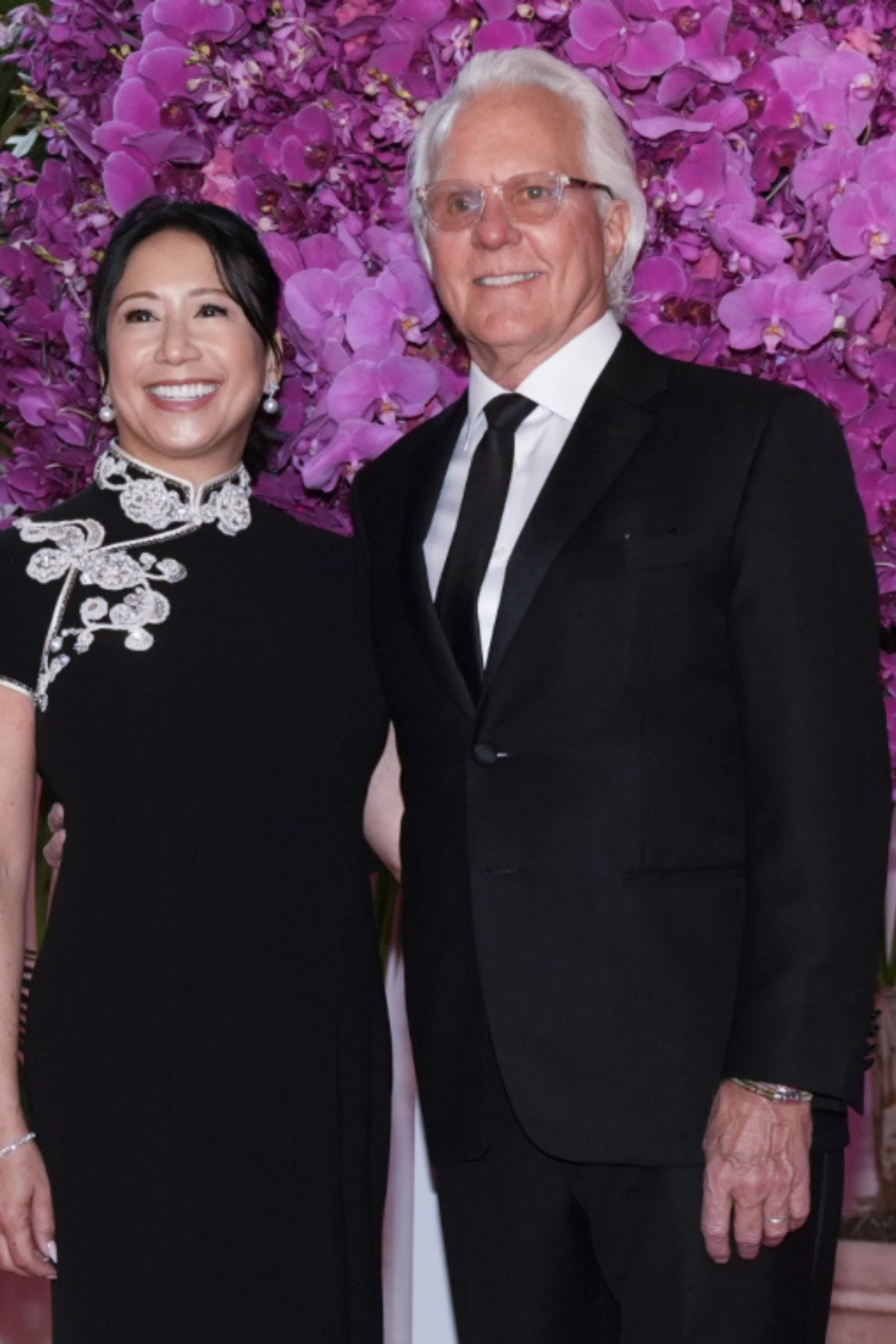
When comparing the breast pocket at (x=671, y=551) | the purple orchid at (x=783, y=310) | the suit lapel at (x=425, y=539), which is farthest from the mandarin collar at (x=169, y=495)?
the purple orchid at (x=783, y=310)

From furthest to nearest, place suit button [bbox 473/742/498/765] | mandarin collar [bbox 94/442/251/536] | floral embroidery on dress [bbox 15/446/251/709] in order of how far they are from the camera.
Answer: mandarin collar [bbox 94/442/251/536]
floral embroidery on dress [bbox 15/446/251/709]
suit button [bbox 473/742/498/765]

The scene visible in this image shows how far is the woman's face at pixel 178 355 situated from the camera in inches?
102

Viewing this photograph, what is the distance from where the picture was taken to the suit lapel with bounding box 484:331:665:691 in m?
2.34

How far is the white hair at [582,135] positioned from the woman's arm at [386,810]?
0.68 meters

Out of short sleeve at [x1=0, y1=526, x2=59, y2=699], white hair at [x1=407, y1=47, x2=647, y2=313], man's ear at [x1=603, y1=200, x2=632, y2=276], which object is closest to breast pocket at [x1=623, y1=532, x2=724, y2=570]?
white hair at [x1=407, y1=47, x2=647, y2=313]

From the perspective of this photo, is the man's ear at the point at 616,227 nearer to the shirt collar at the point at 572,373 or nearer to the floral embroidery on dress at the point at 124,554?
the shirt collar at the point at 572,373

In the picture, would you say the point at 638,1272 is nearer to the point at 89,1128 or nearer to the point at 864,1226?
the point at 89,1128

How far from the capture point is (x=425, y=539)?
252 centimetres

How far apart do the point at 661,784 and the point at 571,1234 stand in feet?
1.73

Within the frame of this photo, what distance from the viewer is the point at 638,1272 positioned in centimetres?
229

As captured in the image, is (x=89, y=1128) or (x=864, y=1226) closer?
(x=89, y=1128)

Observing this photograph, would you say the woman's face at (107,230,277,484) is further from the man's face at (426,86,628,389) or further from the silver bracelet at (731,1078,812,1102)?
the silver bracelet at (731,1078,812,1102)

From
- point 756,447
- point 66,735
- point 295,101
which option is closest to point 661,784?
point 756,447

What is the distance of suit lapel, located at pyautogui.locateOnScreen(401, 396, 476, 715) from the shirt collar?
0.11 m
